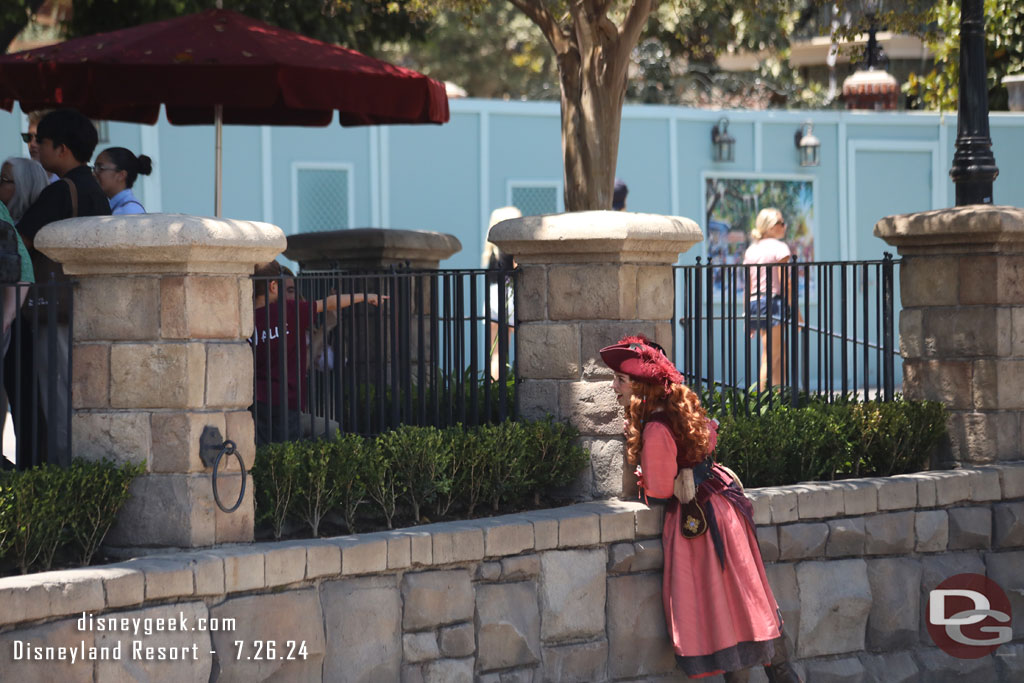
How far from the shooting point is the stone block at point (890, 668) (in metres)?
7.03

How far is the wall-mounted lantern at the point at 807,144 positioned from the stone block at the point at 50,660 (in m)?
11.8

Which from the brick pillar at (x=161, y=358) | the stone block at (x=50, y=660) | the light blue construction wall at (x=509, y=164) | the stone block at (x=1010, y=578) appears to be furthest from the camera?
the light blue construction wall at (x=509, y=164)

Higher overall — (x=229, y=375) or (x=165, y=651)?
(x=229, y=375)

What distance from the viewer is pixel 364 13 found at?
41.6ft

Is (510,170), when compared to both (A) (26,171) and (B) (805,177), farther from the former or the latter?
(A) (26,171)

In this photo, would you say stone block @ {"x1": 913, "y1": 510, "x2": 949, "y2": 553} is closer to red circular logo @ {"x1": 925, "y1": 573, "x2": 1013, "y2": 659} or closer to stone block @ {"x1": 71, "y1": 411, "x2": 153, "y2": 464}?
red circular logo @ {"x1": 925, "y1": 573, "x2": 1013, "y2": 659}

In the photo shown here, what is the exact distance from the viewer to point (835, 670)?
22.7 feet

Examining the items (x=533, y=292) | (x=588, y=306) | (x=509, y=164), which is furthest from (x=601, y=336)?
(x=509, y=164)

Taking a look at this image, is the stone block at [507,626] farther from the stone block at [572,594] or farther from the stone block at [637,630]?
the stone block at [637,630]

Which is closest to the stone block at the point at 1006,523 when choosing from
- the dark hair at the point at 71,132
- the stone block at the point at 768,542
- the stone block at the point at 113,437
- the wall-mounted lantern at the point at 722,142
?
the stone block at the point at 768,542

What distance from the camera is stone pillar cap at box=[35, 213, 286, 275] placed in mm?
5129

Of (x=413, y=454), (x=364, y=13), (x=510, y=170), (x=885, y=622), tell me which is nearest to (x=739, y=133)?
(x=510, y=170)

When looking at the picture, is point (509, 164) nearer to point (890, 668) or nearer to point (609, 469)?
point (609, 469)

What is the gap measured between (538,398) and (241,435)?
1695 millimetres
